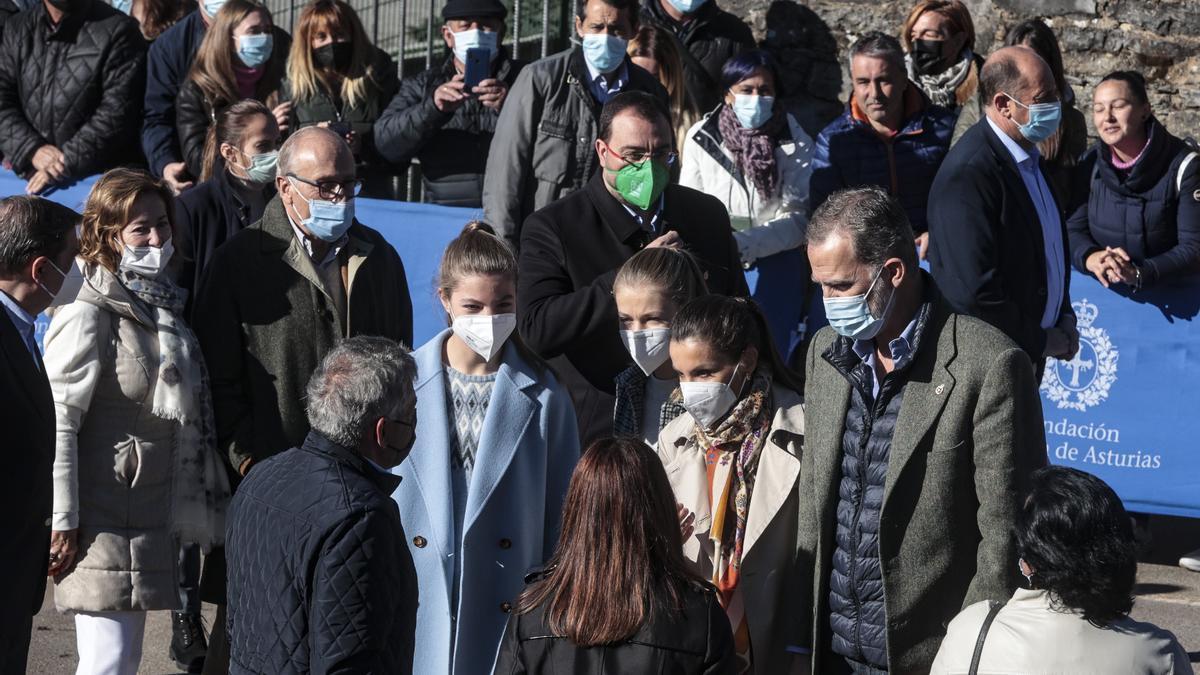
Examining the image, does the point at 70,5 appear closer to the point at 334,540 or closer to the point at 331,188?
the point at 331,188

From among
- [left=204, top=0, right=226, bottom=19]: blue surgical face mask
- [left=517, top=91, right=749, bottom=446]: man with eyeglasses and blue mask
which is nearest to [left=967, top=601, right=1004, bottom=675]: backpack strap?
[left=517, top=91, right=749, bottom=446]: man with eyeglasses and blue mask

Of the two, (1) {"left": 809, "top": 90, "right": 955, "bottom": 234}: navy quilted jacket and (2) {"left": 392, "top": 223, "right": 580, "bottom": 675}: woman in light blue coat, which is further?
(1) {"left": 809, "top": 90, "right": 955, "bottom": 234}: navy quilted jacket

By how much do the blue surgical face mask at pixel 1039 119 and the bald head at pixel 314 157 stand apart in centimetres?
239

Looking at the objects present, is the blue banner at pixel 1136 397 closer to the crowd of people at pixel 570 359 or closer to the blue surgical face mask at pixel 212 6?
the crowd of people at pixel 570 359

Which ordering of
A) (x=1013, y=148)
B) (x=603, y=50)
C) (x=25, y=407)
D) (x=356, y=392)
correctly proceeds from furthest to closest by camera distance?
(x=603, y=50)
(x=1013, y=148)
(x=25, y=407)
(x=356, y=392)

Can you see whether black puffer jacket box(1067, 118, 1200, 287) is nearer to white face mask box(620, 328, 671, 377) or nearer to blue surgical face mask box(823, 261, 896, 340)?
white face mask box(620, 328, 671, 377)

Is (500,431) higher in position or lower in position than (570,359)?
lower

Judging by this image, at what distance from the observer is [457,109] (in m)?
7.72

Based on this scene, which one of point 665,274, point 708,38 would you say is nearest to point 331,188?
point 665,274

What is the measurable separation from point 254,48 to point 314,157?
2.35 meters

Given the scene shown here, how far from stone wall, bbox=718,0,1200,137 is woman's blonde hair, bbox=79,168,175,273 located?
5376mm

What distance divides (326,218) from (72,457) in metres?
1.15

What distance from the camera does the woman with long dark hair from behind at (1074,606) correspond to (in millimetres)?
3094

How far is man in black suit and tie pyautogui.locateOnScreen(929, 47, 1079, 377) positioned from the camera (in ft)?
17.7
